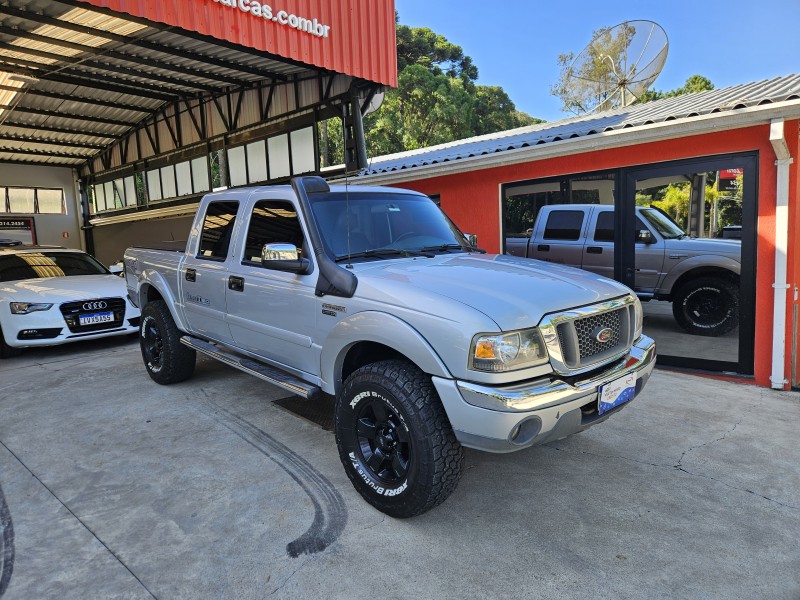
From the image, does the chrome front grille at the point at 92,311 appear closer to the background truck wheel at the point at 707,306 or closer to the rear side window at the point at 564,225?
the rear side window at the point at 564,225

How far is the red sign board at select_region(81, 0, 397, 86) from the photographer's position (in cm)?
708

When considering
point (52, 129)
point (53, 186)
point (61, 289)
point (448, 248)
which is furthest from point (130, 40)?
point (53, 186)

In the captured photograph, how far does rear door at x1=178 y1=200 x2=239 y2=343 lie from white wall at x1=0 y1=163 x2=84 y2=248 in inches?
749

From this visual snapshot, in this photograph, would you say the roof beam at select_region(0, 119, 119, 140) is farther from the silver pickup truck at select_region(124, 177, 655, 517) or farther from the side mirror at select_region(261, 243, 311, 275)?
the side mirror at select_region(261, 243, 311, 275)

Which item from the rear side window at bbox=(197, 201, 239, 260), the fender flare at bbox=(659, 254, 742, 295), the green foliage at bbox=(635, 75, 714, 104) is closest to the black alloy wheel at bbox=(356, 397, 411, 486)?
the rear side window at bbox=(197, 201, 239, 260)

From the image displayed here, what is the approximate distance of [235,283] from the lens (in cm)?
404

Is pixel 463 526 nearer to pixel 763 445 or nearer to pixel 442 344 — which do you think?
pixel 442 344

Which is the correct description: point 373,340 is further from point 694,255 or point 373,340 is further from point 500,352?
point 694,255

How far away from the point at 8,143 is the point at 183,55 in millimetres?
10501

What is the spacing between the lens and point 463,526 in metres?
2.89

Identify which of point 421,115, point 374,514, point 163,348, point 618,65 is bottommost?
point 374,514

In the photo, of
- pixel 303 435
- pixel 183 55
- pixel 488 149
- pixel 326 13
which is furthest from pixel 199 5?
pixel 303 435

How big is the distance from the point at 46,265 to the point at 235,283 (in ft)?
19.5

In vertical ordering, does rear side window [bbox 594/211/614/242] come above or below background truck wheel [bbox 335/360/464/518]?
above
